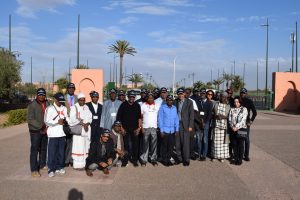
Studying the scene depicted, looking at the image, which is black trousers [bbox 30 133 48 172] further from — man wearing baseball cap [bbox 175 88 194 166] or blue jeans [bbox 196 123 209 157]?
blue jeans [bbox 196 123 209 157]

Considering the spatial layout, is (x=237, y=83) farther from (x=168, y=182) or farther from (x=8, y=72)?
(x=168, y=182)

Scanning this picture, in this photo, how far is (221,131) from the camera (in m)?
9.13

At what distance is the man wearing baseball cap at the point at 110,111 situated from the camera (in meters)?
8.64

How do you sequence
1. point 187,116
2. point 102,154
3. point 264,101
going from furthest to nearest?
point 264,101 → point 187,116 → point 102,154

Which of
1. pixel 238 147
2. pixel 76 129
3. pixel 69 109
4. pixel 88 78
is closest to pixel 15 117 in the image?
pixel 88 78

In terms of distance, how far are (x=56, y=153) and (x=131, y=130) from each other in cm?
182

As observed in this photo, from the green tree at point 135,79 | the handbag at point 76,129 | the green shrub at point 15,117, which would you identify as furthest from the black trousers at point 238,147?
the green tree at point 135,79

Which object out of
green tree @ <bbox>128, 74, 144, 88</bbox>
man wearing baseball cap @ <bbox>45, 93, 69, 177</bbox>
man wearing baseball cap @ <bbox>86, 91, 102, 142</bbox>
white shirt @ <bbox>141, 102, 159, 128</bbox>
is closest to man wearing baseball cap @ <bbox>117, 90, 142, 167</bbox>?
white shirt @ <bbox>141, 102, 159, 128</bbox>

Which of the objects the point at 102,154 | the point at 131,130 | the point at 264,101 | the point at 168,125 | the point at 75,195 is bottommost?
the point at 75,195

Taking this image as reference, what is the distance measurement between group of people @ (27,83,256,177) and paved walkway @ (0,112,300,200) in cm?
33

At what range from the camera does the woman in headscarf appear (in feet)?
29.9

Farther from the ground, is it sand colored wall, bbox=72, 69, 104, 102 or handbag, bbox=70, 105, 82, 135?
sand colored wall, bbox=72, 69, 104, 102

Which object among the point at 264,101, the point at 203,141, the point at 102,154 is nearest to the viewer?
the point at 102,154

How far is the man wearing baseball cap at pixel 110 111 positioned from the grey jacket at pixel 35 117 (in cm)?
154
